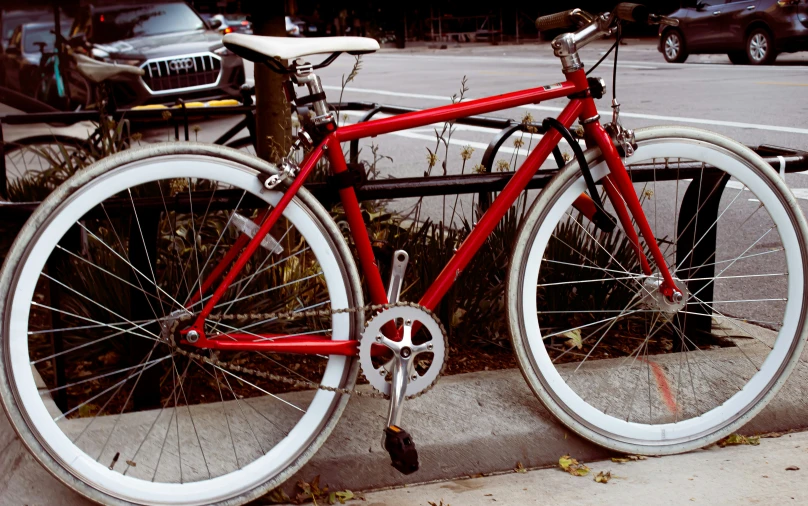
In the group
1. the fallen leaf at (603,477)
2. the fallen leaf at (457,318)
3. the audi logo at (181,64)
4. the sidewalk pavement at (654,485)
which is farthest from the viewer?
the audi logo at (181,64)

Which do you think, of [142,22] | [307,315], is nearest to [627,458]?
[307,315]

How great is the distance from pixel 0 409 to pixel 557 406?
1.63 m

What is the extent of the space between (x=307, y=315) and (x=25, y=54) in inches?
454

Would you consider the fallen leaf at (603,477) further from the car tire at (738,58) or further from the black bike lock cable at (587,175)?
the car tire at (738,58)

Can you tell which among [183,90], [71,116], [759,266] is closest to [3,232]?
[71,116]

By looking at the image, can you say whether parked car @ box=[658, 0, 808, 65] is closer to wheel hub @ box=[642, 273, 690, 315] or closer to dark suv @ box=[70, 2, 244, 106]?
dark suv @ box=[70, 2, 244, 106]

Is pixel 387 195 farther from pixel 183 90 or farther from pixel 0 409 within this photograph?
pixel 183 90

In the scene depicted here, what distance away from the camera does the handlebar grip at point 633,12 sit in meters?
2.71

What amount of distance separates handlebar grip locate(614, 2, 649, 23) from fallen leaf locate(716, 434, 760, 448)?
1343 mm

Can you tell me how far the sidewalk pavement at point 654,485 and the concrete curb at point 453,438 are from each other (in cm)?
5

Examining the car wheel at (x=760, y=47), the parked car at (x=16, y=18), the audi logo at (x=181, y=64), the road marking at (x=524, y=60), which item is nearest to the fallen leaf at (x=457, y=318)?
the audi logo at (x=181, y=64)

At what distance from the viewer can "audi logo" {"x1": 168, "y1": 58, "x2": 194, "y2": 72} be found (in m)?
12.4

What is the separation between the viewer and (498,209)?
290cm

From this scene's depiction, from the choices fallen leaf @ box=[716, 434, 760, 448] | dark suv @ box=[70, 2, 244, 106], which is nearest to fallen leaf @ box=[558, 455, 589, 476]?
fallen leaf @ box=[716, 434, 760, 448]
